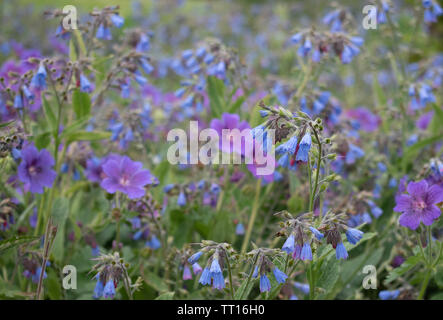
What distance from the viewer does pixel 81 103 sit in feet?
8.19

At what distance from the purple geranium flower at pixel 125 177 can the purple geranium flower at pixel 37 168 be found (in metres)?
0.28

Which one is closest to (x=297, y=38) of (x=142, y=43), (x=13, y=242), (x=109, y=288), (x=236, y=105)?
(x=236, y=105)

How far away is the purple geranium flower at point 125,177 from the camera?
7.37ft

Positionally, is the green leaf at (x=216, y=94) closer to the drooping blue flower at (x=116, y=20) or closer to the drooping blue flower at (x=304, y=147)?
the drooping blue flower at (x=116, y=20)

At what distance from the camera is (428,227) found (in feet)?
6.75

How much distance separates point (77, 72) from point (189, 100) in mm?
779

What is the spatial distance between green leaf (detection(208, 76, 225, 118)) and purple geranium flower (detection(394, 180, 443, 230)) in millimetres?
1172

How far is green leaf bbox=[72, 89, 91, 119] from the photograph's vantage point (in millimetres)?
2465

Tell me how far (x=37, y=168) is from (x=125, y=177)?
42 cm

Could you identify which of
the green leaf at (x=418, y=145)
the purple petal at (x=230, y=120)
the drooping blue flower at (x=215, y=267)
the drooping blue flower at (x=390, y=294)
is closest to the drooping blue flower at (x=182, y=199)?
the purple petal at (x=230, y=120)

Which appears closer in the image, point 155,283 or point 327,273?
point 327,273

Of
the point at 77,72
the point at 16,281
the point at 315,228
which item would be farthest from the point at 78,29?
the point at 315,228

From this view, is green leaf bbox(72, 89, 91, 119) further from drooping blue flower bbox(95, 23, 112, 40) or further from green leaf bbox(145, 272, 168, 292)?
green leaf bbox(145, 272, 168, 292)

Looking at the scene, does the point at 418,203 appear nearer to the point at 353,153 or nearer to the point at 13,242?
the point at 353,153
